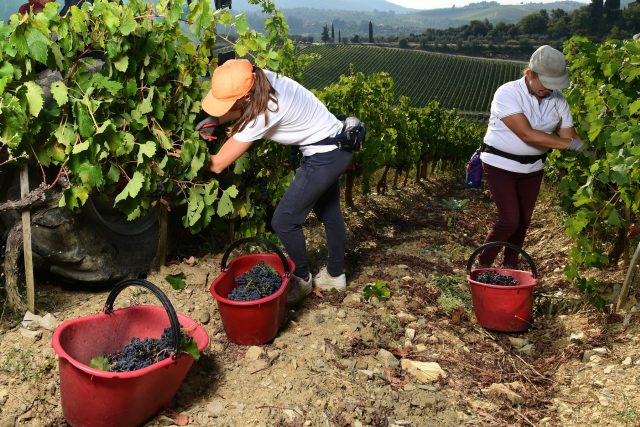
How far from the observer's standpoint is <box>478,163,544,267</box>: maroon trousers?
4102 millimetres

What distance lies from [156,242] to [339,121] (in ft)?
5.17

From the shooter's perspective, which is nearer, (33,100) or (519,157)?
(33,100)

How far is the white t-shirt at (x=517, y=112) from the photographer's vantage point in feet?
12.7

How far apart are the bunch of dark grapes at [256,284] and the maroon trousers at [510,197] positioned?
1635 mm

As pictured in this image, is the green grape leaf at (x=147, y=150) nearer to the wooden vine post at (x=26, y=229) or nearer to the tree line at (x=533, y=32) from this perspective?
the wooden vine post at (x=26, y=229)

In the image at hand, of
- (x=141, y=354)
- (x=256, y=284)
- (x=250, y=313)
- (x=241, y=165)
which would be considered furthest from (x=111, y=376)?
(x=241, y=165)

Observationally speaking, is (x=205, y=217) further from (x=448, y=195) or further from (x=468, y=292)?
(x=448, y=195)

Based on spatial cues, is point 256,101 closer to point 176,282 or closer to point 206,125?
point 206,125

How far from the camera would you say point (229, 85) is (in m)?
3.16

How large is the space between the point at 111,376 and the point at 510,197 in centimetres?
→ 289

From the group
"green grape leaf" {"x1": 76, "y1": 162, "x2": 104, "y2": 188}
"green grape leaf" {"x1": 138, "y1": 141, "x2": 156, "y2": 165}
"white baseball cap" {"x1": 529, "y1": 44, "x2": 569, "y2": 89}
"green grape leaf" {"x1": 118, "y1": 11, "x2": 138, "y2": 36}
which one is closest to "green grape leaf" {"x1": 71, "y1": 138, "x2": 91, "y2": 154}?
"green grape leaf" {"x1": 76, "y1": 162, "x2": 104, "y2": 188}

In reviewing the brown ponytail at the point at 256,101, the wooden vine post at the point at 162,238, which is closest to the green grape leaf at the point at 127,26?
the brown ponytail at the point at 256,101

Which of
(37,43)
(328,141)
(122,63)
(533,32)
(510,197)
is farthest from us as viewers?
(533,32)

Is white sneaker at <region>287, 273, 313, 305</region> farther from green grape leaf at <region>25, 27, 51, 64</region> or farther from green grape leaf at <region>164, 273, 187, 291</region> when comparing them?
green grape leaf at <region>25, 27, 51, 64</region>
